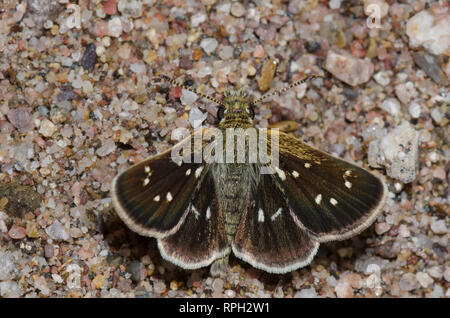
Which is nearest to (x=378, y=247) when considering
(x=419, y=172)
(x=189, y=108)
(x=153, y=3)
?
(x=419, y=172)

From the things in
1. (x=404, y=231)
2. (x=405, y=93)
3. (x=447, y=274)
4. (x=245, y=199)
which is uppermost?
(x=405, y=93)

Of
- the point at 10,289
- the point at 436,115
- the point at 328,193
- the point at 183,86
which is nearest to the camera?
the point at 328,193

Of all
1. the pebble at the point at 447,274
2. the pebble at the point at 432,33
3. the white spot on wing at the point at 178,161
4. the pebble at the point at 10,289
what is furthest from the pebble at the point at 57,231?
the pebble at the point at 432,33

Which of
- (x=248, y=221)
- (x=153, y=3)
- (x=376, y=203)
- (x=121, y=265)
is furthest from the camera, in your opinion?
(x=153, y=3)

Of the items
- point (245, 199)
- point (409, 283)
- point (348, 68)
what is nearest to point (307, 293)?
point (409, 283)

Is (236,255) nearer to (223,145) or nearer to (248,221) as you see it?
(248,221)

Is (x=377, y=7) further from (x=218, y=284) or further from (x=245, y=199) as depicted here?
(x=218, y=284)

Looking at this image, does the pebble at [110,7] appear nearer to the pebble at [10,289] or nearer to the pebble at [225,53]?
the pebble at [225,53]
